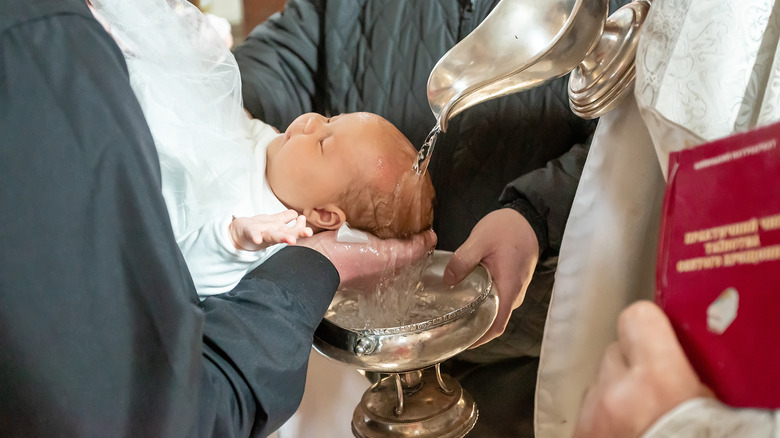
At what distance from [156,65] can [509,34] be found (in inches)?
13.3

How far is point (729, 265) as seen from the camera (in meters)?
0.33

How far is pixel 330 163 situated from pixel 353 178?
0.04 meters

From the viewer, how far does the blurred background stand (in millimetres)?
2260

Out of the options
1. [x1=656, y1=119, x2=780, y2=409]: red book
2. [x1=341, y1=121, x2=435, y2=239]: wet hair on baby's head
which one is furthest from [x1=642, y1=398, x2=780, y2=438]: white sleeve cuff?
[x1=341, y1=121, x2=435, y2=239]: wet hair on baby's head

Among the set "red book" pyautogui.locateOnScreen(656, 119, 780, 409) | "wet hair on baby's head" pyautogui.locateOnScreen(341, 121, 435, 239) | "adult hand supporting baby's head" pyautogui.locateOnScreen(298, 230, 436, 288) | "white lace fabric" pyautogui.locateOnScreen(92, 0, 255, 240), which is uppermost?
"red book" pyautogui.locateOnScreen(656, 119, 780, 409)

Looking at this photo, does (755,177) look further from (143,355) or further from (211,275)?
(211,275)

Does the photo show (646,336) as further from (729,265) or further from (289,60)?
(289,60)

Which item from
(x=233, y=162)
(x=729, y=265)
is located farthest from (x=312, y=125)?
(x=729, y=265)

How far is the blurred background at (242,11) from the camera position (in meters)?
2.26

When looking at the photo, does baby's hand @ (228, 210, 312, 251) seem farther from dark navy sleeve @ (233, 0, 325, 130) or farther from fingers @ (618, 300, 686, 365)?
dark navy sleeve @ (233, 0, 325, 130)

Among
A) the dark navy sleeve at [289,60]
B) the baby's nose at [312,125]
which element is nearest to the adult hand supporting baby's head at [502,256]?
the baby's nose at [312,125]

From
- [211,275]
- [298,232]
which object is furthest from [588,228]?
[211,275]

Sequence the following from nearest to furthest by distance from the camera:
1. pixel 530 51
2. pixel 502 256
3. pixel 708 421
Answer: pixel 708 421 < pixel 530 51 < pixel 502 256

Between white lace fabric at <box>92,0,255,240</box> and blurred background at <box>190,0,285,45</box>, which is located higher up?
white lace fabric at <box>92,0,255,240</box>
